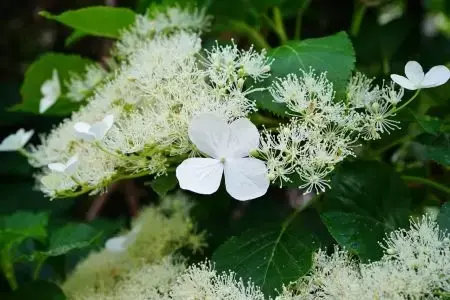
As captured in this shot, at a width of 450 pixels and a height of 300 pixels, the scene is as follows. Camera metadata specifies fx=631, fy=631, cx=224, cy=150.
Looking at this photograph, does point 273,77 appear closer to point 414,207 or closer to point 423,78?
point 423,78

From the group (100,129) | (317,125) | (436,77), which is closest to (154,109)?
(100,129)

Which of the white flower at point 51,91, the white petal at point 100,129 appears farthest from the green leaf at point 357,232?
the white flower at point 51,91

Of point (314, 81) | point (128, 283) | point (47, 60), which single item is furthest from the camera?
point (47, 60)

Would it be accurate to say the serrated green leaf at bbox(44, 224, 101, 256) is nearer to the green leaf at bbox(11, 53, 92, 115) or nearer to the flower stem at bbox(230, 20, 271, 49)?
the green leaf at bbox(11, 53, 92, 115)

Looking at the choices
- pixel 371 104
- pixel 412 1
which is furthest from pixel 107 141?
pixel 412 1

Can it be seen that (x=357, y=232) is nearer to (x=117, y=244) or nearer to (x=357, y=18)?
(x=117, y=244)
